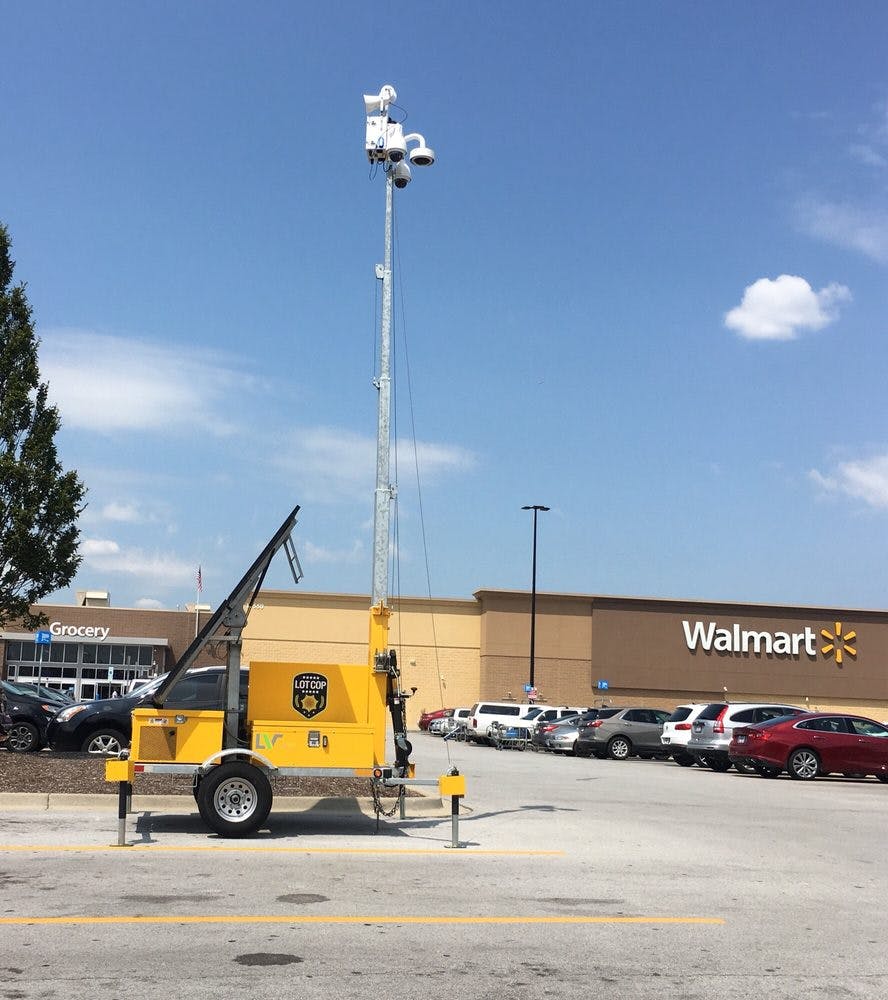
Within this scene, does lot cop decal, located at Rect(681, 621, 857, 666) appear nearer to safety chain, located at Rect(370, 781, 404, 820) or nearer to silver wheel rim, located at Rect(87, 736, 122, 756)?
silver wheel rim, located at Rect(87, 736, 122, 756)

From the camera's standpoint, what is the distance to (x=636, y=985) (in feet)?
21.2

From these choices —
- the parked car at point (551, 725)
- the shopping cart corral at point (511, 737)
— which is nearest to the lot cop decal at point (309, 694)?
the parked car at point (551, 725)

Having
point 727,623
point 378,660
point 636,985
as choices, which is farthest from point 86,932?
point 727,623

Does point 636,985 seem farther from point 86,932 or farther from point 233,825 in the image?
point 233,825

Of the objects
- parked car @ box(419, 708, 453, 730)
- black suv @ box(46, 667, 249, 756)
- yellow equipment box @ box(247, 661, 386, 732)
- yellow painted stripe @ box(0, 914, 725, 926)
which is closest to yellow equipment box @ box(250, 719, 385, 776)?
yellow equipment box @ box(247, 661, 386, 732)

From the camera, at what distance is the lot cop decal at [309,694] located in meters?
12.4

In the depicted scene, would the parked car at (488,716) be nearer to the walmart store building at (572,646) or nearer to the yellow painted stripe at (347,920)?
the walmart store building at (572,646)

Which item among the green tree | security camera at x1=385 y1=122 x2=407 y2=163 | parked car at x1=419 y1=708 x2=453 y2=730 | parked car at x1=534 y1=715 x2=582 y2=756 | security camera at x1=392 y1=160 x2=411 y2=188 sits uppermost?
security camera at x1=385 y1=122 x2=407 y2=163

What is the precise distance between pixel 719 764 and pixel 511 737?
1257 centimetres

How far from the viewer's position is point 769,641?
5838 centimetres

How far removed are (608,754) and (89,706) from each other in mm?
16391

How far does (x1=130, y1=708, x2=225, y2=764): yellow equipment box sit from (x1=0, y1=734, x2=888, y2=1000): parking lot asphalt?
836 mm

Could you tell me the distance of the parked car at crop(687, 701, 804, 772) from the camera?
2552 cm

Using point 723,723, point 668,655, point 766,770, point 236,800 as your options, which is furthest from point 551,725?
point 668,655
